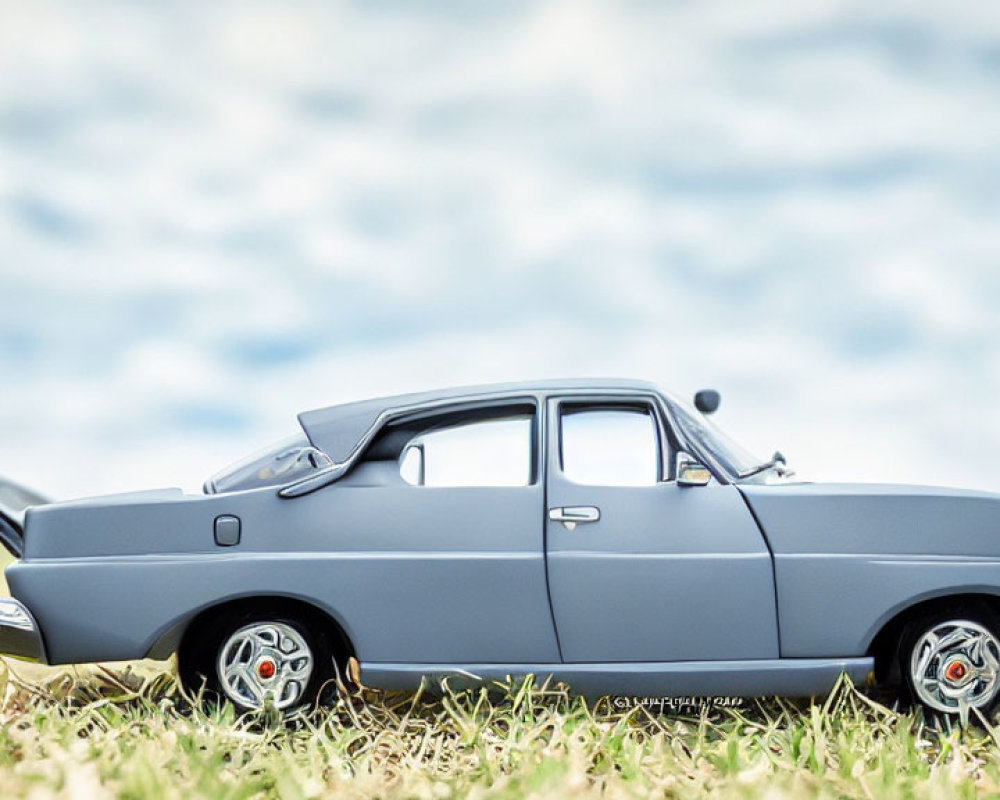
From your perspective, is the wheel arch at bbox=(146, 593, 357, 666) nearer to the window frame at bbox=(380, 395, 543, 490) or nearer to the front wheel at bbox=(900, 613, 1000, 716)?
the window frame at bbox=(380, 395, 543, 490)

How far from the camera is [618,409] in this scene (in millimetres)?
5570

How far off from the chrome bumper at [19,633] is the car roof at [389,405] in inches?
60.3

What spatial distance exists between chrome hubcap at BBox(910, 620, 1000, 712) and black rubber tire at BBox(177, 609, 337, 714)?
278cm

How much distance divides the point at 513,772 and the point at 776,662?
151 centimetres

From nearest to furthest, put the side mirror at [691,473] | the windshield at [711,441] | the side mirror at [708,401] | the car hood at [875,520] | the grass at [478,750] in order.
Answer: the grass at [478,750]
the side mirror at [691,473]
the car hood at [875,520]
the windshield at [711,441]
the side mirror at [708,401]

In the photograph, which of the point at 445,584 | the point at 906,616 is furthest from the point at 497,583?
the point at 906,616

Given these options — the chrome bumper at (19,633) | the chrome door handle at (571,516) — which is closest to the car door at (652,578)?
the chrome door handle at (571,516)

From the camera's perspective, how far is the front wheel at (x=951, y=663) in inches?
209

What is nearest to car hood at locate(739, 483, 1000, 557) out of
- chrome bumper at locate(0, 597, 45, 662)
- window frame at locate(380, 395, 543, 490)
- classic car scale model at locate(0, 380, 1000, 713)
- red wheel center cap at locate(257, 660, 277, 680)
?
classic car scale model at locate(0, 380, 1000, 713)

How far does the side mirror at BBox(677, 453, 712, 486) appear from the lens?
16.9 ft

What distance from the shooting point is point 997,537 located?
5.46 meters

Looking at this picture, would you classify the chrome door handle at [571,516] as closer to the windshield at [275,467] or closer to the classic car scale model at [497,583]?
the classic car scale model at [497,583]

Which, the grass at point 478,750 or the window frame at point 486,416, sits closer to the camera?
the grass at point 478,750

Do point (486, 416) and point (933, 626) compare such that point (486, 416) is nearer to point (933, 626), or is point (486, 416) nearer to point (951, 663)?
point (933, 626)
